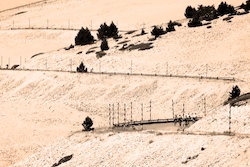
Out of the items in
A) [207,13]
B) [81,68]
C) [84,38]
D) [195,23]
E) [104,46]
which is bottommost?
[81,68]

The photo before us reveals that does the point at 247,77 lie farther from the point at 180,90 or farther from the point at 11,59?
the point at 11,59

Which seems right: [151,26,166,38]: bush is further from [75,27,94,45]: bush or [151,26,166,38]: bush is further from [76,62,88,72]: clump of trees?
[76,62,88,72]: clump of trees

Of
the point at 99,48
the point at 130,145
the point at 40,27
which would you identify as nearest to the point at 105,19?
the point at 40,27

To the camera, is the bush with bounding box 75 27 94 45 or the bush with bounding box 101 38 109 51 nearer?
the bush with bounding box 101 38 109 51

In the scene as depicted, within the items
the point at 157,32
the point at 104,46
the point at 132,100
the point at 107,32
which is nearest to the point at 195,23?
the point at 157,32

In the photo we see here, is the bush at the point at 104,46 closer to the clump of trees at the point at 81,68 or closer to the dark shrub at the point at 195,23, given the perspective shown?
the clump of trees at the point at 81,68

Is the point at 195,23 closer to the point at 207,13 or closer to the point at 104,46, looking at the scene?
the point at 207,13

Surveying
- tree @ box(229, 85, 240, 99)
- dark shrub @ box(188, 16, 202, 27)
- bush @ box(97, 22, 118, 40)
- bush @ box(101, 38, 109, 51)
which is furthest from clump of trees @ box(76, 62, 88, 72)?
tree @ box(229, 85, 240, 99)

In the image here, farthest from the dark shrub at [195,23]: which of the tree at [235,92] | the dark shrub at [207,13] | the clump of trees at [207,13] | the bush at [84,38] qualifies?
the tree at [235,92]
